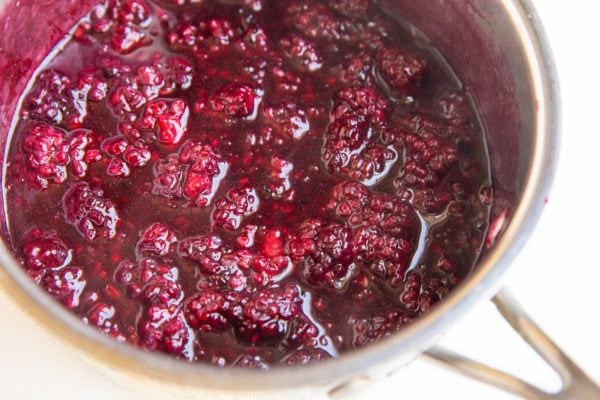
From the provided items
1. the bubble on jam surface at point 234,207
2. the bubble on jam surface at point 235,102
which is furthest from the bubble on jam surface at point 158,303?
the bubble on jam surface at point 235,102

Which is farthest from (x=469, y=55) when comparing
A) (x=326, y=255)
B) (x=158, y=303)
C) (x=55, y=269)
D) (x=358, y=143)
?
(x=55, y=269)

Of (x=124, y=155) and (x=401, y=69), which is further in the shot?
(x=401, y=69)

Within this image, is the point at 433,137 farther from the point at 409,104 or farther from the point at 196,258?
the point at 196,258

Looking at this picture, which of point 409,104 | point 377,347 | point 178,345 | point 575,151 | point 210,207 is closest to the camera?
point 377,347

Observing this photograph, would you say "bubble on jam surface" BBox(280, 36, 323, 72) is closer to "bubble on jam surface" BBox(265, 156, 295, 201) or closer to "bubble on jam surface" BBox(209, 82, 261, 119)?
"bubble on jam surface" BBox(209, 82, 261, 119)

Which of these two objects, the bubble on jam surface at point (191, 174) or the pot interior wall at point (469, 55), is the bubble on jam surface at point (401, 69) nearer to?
the pot interior wall at point (469, 55)

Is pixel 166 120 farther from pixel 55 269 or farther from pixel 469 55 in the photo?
pixel 469 55

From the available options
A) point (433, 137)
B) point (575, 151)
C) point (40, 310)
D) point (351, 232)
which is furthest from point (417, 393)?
point (40, 310)

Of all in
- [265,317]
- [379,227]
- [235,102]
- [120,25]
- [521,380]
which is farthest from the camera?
[120,25]
